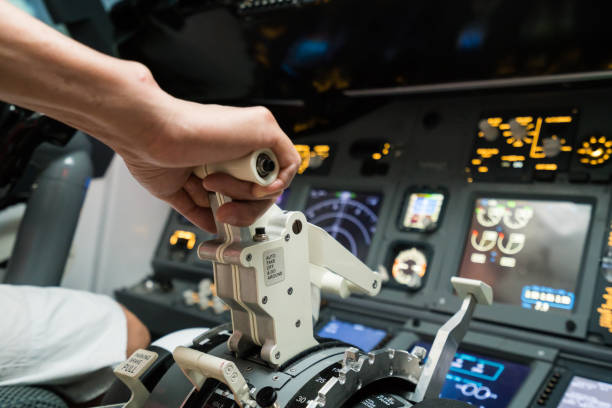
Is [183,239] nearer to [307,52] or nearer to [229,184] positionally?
[307,52]

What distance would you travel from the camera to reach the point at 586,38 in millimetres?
2051

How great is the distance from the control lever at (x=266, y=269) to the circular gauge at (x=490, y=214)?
4.82 ft

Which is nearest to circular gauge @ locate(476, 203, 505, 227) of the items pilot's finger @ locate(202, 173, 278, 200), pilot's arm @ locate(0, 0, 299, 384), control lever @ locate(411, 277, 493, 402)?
control lever @ locate(411, 277, 493, 402)

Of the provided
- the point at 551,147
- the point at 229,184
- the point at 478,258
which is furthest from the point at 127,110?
the point at 551,147

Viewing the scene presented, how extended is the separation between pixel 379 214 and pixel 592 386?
4.07 feet

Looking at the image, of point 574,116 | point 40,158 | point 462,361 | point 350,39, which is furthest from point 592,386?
point 40,158

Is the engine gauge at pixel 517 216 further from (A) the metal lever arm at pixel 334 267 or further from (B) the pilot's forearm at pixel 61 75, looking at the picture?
(B) the pilot's forearm at pixel 61 75

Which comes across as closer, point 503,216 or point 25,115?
point 25,115

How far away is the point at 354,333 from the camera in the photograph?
Answer: 7.64 ft

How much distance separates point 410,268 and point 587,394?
0.92m

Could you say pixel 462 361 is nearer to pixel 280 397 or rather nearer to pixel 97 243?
pixel 280 397

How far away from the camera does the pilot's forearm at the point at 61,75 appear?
2.09ft

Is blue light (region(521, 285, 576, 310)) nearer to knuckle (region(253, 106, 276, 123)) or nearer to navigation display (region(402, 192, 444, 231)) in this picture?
navigation display (region(402, 192, 444, 231))

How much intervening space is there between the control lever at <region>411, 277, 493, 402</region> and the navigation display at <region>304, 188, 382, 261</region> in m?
Answer: 1.38
